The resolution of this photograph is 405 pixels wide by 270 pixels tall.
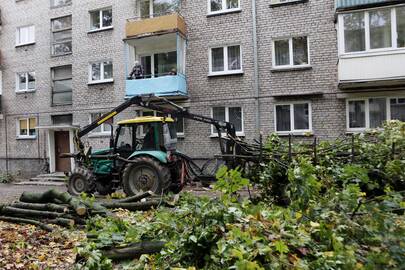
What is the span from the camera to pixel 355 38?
43.8 ft

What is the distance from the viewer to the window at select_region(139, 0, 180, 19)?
56.2ft

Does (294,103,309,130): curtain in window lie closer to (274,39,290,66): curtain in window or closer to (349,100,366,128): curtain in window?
(349,100,366,128): curtain in window

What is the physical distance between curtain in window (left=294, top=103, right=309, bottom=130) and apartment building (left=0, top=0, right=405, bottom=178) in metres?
0.04

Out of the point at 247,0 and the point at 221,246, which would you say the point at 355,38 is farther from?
the point at 221,246

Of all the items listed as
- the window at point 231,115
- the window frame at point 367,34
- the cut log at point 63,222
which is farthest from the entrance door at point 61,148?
the window frame at point 367,34

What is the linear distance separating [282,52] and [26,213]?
12.0 metres

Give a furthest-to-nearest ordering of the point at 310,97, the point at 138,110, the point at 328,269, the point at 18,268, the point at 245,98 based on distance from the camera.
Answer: the point at 138,110 < the point at 245,98 < the point at 310,97 < the point at 18,268 < the point at 328,269

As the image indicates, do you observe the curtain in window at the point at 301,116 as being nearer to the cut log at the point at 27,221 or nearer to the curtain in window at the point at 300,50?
the curtain in window at the point at 300,50

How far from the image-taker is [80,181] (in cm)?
1098

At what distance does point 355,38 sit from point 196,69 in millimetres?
6941

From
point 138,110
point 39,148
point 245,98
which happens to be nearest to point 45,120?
point 39,148

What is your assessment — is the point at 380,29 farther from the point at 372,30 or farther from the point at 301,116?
the point at 301,116

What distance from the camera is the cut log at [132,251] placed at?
3.98 m

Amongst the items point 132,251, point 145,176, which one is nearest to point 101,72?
point 145,176
